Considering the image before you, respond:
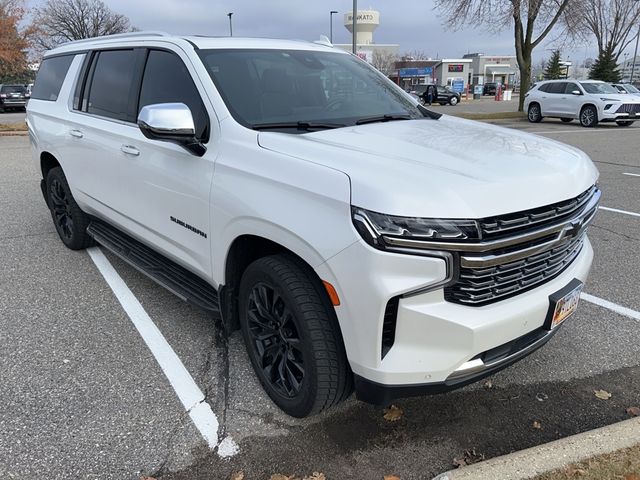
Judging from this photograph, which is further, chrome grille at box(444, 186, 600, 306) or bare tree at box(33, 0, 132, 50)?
bare tree at box(33, 0, 132, 50)

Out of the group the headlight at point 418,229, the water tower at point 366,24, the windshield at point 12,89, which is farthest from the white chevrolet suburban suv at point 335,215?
the water tower at point 366,24

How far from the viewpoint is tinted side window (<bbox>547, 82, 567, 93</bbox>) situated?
69.0ft

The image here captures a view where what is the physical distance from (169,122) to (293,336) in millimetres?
1284

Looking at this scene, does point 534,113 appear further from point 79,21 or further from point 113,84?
point 79,21

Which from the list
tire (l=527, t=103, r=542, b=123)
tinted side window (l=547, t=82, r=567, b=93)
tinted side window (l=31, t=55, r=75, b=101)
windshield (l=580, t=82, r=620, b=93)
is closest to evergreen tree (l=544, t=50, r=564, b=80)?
tire (l=527, t=103, r=542, b=123)

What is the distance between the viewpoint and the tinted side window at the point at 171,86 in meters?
3.05

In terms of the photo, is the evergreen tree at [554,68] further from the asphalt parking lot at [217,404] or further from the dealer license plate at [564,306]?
the dealer license plate at [564,306]

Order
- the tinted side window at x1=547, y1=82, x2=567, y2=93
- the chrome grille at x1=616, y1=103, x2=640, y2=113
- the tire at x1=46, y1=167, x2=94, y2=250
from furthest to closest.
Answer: the tinted side window at x1=547, y1=82, x2=567, y2=93 → the chrome grille at x1=616, y1=103, x2=640, y2=113 → the tire at x1=46, y1=167, x2=94, y2=250

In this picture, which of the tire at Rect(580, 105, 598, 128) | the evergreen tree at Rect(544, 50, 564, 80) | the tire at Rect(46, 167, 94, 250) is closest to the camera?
the tire at Rect(46, 167, 94, 250)

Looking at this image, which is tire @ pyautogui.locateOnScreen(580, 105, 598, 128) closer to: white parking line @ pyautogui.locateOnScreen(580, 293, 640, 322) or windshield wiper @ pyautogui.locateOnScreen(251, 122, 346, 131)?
white parking line @ pyautogui.locateOnScreen(580, 293, 640, 322)

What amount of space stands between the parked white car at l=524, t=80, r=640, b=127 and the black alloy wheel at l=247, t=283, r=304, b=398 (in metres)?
20.1

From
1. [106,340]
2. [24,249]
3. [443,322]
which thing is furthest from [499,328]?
[24,249]

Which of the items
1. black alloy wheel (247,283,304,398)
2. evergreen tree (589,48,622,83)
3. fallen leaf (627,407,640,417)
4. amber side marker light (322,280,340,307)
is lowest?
fallen leaf (627,407,640,417)

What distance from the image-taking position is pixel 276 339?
111 inches
